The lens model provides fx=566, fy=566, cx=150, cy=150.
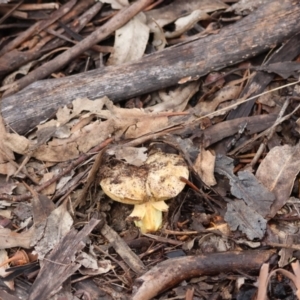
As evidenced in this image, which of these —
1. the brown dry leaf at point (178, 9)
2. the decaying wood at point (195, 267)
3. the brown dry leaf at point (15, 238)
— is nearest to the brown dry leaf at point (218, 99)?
the brown dry leaf at point (178, 9)

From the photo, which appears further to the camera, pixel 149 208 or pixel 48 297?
pixel 149 208

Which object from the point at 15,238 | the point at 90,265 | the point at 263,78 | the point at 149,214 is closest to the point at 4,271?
the point at 15,238

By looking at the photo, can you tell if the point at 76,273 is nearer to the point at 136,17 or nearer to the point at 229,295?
the point at 229,295

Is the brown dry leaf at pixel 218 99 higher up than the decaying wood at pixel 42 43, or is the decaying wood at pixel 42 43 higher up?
the decaying wood at pixel 42 43

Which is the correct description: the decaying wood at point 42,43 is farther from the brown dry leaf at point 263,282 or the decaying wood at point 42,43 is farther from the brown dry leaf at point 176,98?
the brown dry leaf at point 263,282

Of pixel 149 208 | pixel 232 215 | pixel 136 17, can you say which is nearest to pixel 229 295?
pixel 232 215

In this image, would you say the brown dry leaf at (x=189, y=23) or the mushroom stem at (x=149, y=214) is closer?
the mushroom stem at (x=149, y=214)

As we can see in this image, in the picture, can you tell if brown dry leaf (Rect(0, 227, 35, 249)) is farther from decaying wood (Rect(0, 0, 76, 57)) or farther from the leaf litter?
decaying wood (Rect(0, 0, 76, 57))
